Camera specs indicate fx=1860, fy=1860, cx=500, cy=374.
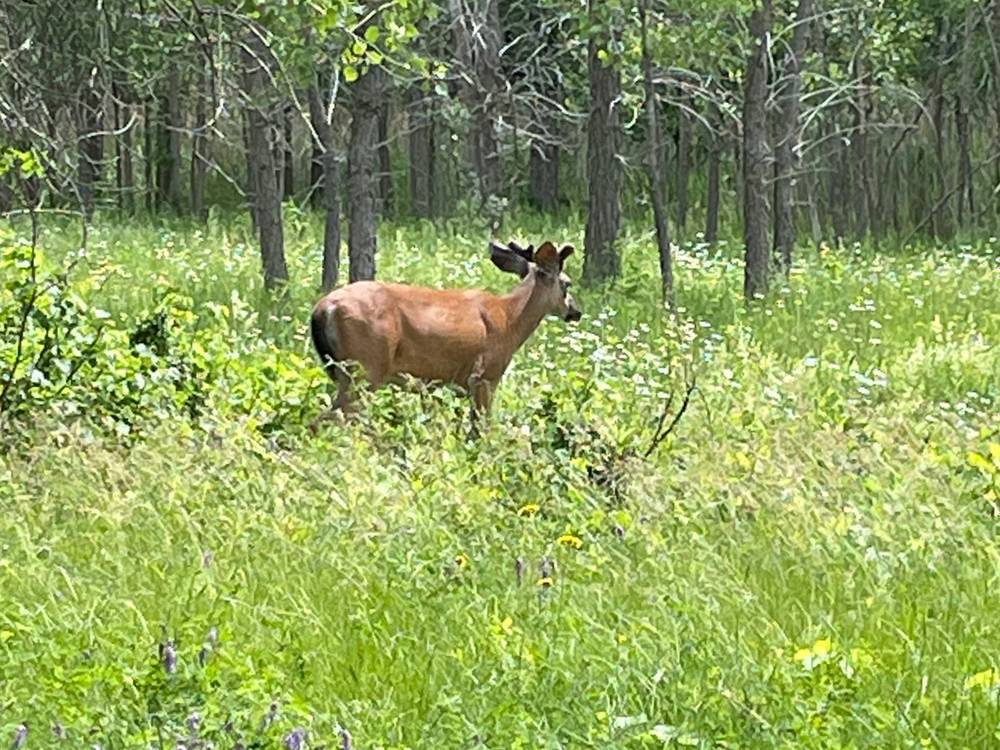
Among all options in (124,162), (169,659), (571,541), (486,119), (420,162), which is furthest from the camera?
(124,162)

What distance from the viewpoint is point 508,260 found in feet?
32.9

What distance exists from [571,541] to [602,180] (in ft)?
35.4

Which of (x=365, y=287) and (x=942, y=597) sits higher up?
(x=365, y=287)

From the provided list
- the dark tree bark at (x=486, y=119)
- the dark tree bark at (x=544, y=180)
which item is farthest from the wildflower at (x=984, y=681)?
the dark tree bark at (x=544, y=180)

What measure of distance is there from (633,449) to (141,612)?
2.61 m

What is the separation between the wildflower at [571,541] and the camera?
18.6 feet

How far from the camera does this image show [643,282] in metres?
15.5

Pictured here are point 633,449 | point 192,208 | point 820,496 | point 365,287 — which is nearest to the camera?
point 820,496

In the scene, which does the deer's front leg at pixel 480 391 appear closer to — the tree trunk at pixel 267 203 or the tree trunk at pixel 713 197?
the tree trunk at pixel 267 203

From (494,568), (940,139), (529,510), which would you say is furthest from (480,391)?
(940,139)

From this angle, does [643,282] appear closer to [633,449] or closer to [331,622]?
[633,449]

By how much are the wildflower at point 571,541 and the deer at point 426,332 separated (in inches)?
106

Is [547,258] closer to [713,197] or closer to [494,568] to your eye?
[494,568]

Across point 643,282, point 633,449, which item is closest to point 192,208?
point 643,282
